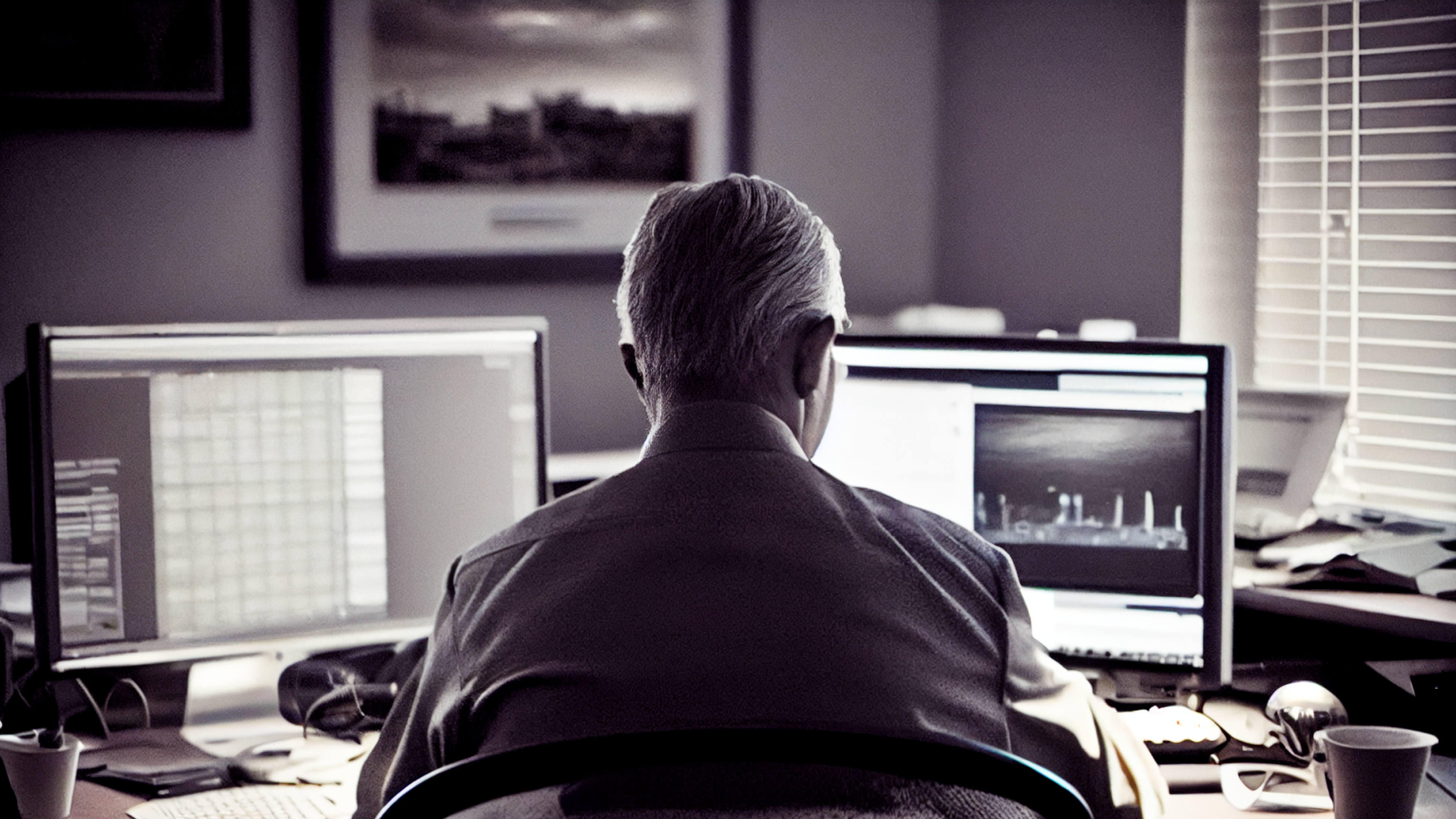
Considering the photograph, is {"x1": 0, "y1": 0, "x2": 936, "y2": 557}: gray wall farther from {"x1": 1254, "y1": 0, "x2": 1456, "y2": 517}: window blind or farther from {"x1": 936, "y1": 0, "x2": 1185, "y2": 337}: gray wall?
{"x1": 1254, "y1": 0, "x2": 1456, "y2": 517}: window blind

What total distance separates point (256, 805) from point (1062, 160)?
5.40ft

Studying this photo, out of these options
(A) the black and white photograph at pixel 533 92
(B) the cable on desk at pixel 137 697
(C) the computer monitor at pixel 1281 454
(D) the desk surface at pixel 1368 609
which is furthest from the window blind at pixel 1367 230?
(B) the cable on desk at pixel 137 697

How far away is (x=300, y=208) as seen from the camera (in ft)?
7.18

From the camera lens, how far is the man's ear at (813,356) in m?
1.17

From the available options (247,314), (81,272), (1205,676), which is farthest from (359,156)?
(1205,676)

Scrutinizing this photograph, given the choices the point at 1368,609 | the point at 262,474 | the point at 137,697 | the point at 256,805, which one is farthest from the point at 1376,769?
the point at 137,697

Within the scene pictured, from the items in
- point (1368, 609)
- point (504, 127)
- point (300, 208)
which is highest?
point (504, 127)

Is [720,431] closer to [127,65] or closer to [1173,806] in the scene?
[1173,806]

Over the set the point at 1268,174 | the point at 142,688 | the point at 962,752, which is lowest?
the point at 142,688

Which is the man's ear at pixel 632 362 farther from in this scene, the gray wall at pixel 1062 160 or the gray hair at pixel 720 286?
the gray wall at pixel 1062 160

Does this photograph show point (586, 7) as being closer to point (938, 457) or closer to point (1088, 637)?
point (938, 457)

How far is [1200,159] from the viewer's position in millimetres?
2387

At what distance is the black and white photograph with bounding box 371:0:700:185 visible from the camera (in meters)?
2.24

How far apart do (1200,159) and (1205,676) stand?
994 mm
